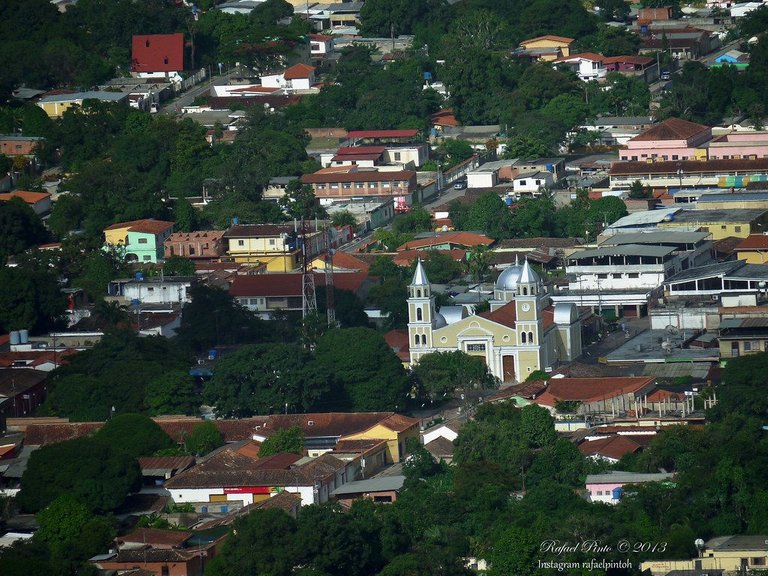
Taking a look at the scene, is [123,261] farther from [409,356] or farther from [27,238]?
[409,356]

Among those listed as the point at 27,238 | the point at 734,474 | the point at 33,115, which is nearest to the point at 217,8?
the point at 33,115

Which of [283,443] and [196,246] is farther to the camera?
[196,246]

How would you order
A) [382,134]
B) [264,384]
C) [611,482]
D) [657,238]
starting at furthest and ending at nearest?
[382,134] < [657,238] < [264,384] < [611,482]

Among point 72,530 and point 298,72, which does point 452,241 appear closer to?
point 298,72

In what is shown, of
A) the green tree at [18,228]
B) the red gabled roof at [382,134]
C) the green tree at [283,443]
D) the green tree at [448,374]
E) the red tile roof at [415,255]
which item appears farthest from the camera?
the red gabled roof at [382,134]

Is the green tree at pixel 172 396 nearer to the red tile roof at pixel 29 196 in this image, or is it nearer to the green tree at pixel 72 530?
the green tree at pixel 72 530

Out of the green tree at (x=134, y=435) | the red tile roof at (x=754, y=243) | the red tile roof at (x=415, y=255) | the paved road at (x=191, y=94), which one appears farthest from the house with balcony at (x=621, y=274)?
the paved road at (x=191, y=94)

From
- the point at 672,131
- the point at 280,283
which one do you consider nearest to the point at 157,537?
the point at 280,283
